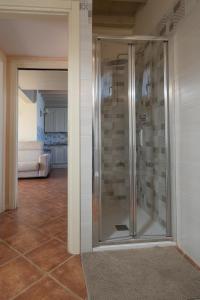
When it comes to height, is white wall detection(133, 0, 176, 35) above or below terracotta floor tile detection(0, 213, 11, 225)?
above

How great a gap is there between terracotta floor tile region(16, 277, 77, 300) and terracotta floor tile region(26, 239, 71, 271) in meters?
0.17

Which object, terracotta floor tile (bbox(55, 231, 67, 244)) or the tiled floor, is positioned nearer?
the tiled floor

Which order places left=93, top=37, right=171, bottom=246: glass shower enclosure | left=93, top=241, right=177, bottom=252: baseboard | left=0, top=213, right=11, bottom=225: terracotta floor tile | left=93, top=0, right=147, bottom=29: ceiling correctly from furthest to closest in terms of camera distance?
left=93, top=0, right=147, bottom=29: ceiling
left=0, top=213, right=11, bottom=225: terracotta floor tile
left=93, top=37, right=171, bottom=246: glass shower enclosure
left=93, top=241, right=177, bottom=252: baseboard

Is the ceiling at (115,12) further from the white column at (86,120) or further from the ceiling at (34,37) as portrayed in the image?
the white column at (86,120)

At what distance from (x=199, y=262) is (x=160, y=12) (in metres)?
2.40

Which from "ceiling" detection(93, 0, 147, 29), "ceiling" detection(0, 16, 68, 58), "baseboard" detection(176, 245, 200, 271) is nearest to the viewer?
"baseboard" detection(176, 245, 200, 271)

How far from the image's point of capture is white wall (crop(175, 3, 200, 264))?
1573 millimetres

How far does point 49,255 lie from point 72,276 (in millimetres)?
368

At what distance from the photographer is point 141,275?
4.80 ft

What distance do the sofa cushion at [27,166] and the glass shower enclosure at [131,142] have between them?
326cm

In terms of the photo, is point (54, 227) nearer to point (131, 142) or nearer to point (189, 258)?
point (131, 142)

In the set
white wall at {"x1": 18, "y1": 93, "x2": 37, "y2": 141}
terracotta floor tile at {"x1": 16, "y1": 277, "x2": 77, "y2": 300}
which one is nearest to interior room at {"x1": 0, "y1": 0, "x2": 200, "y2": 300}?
terracotta floor tile at {"x1": 16, "y1": 277, "x2": 77, "y2": 300}

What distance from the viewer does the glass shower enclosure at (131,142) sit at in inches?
77.2

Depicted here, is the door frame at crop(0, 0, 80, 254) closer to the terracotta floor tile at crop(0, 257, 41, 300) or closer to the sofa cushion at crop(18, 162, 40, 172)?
Answer: the terracotta floor tile at crop(0, 257, 41, 300)
